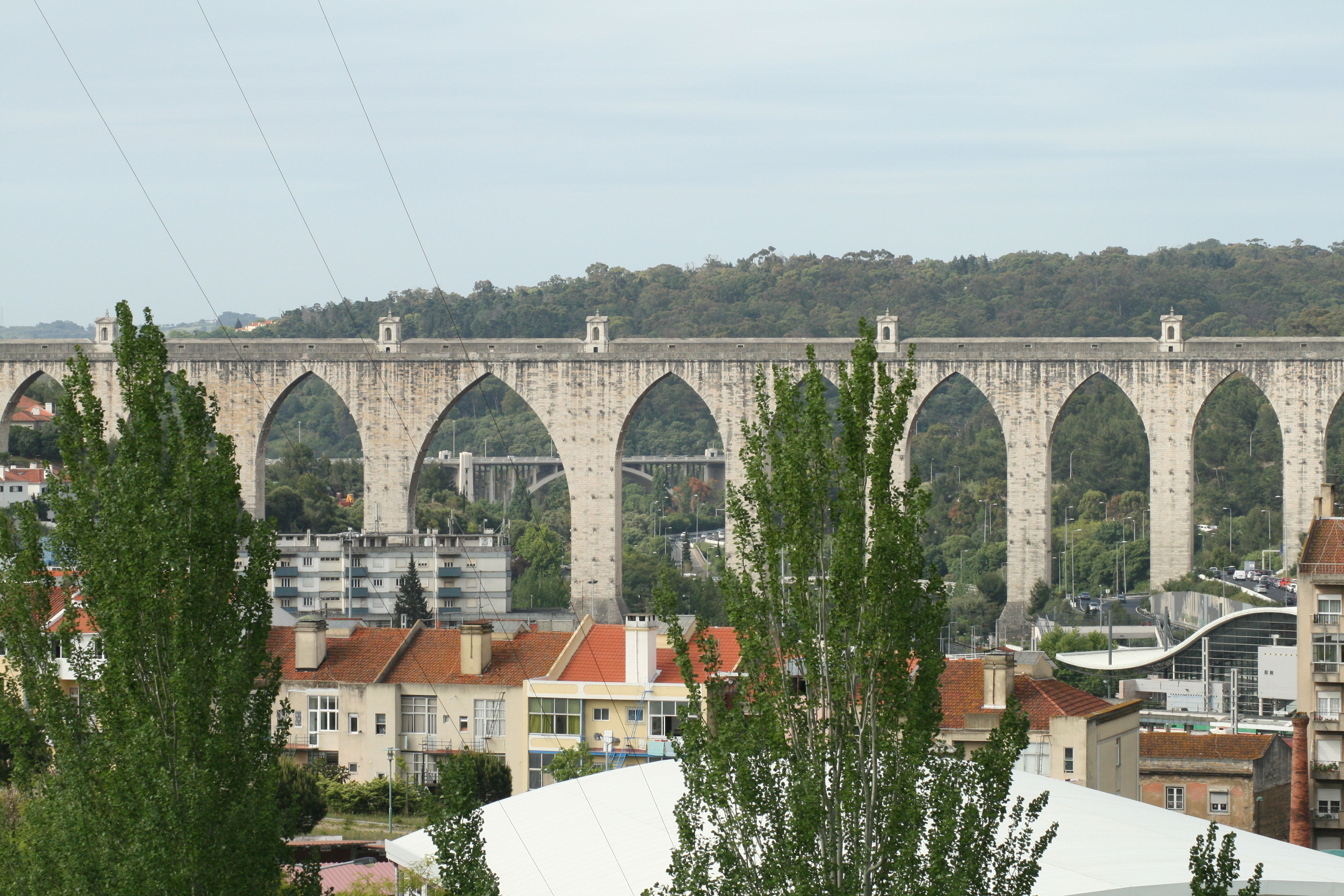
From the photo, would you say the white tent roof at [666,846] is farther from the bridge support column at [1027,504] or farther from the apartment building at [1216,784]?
the bridge support column at [1027,504]

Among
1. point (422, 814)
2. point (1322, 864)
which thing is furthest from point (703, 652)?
point (422, 814)

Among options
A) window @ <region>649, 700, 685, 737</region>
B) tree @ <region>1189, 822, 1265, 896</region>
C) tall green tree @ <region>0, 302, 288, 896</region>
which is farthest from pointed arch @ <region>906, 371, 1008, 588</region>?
tree @ <region>1189, 822, 1265, 896</region>

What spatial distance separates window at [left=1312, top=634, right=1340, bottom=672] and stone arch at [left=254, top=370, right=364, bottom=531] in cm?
3416

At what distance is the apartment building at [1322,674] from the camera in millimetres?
27422

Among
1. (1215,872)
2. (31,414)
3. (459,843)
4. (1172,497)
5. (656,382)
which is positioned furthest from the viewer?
(31,414)

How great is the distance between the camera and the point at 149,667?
44.0 feet

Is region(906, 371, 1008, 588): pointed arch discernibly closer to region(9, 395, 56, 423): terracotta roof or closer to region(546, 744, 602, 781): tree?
region(546, 744, 602, 781): tree

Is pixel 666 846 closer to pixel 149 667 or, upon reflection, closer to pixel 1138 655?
pixel 149 667

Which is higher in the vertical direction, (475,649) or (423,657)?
(475,649)

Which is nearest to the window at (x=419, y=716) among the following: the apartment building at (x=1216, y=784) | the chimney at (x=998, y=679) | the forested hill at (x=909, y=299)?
the chimney at (x=998, y=679)

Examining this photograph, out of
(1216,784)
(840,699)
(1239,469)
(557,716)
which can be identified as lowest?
(1216,784)

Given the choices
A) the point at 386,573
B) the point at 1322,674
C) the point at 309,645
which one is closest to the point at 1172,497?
the point at 386,573

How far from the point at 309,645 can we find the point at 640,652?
6.17 m

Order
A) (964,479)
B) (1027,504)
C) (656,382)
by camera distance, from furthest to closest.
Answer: (964,479), (656,382), (1027,504)
